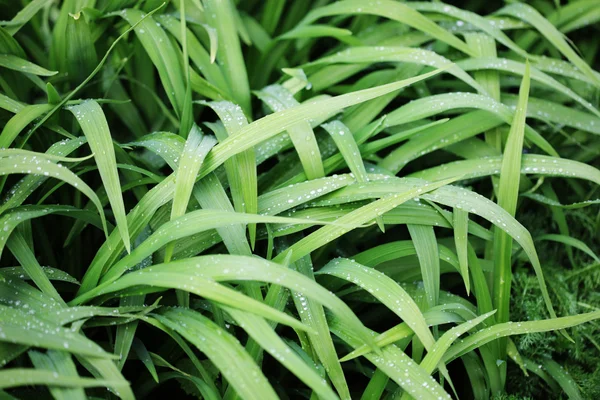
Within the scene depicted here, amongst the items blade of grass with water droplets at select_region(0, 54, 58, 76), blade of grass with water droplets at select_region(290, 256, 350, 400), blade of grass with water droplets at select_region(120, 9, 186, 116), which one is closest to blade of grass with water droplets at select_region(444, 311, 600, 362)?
blade of grass with water droplets at select_region(290, 256, 350, 400)

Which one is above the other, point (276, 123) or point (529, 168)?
point (276, 123)

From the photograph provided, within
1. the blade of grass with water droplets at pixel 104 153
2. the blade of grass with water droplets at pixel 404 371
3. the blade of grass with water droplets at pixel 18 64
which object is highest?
the blade of grass with water droplets at pixel 18 64

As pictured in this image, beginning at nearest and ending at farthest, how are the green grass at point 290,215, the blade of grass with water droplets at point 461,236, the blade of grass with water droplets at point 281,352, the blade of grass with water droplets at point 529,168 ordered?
1. the blade of grass with water droplets at point 281,352
2. the green grass at point 290,215
3. the blade of grass with water droplets at point 461,236
4. the blade of grass with water droplets at point 529,168

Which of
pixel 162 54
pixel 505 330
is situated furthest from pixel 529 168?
pixel 162 54

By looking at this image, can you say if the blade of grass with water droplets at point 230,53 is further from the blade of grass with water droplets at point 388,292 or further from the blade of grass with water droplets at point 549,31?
the blade of grass with water droplets at point 549,31

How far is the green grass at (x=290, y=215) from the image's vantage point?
75 centimetres

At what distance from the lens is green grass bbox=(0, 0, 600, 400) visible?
29.7 inches

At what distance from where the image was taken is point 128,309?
0.78m

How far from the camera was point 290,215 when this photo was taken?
0.92 meters

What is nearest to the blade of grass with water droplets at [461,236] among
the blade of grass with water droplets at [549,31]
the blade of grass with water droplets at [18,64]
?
the blade of grass with water droplets at [549,31]

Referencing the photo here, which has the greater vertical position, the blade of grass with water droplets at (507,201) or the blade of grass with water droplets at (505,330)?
the blade of grass with water droplets at (507,201)

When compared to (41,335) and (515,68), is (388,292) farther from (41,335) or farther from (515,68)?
(515,68)

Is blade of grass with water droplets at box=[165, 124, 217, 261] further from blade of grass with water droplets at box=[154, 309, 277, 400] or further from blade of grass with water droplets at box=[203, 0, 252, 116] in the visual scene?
blade of grass with water droplets at box=[203, 0, 252, 116]

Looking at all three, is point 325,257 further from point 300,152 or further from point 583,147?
point 583,147
